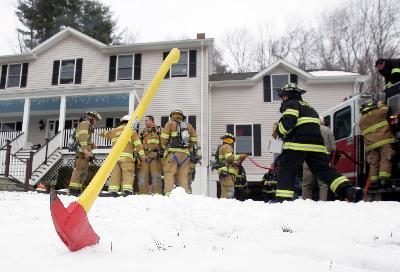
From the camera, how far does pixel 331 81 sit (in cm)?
1834

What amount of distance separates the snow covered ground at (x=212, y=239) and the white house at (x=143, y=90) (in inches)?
495

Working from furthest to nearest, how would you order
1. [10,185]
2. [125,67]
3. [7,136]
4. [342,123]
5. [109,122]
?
1. [109,122]
2. [125,67]
3. [7,136]
4. [10,185]
5. [342,123]

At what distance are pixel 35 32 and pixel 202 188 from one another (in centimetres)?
2696

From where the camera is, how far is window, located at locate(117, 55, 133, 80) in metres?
19.9

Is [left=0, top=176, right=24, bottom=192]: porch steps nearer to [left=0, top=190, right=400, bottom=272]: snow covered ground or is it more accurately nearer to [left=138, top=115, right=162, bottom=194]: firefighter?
[left=138, top=115, right=162, bottom=194]: firefighter

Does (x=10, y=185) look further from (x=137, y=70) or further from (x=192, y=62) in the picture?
(x=192, y=62)

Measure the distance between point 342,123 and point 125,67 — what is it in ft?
44.2

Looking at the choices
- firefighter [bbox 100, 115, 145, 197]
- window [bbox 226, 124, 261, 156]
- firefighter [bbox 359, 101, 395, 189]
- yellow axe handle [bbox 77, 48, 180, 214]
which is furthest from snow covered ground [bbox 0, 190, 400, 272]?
window [bbox 226, 124, 261, 156]

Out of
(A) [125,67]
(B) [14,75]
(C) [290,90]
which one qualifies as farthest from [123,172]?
(B) [14,75]

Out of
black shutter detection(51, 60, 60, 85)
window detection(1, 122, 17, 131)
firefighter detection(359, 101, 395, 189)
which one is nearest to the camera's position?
firefighter detection(359, 101, 395, 189)

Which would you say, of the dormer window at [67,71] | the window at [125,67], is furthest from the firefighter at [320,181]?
the dormer window at [67,71]

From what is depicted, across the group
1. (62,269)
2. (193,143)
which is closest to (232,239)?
(62,269)

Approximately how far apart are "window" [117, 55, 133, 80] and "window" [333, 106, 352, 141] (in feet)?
42.0

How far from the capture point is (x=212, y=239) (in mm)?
2854
